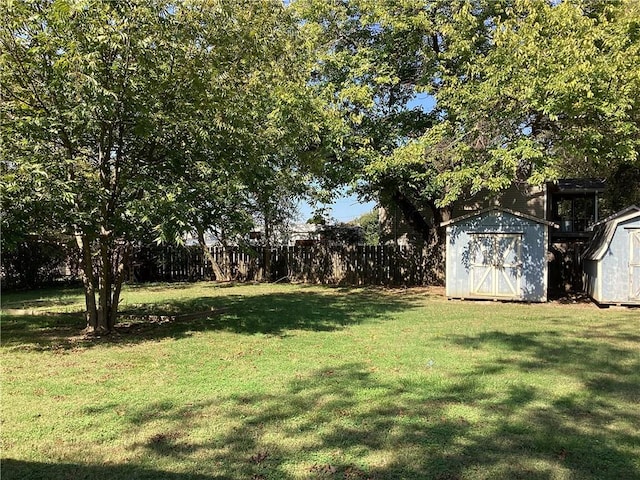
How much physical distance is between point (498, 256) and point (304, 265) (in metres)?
8.73

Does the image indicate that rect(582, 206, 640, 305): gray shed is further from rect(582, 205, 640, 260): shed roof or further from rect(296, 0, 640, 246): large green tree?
rect(296, 0, 640, 246): large green tree

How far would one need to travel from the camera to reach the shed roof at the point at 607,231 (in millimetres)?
11477

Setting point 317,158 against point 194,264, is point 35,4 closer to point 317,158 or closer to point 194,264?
point 317,158

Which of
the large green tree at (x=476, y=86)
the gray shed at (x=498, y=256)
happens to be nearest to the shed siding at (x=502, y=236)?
the gray shed at (x=498, y=256)

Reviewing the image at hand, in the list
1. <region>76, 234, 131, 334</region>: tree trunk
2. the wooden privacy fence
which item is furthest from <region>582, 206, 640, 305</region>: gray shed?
<region>76, 234, 131, 334</region>: tree trunk

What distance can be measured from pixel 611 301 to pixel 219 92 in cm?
1001

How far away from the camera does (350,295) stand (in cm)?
1479

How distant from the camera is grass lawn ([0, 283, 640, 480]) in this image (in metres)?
3.32

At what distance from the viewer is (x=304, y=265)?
1998 centimetres

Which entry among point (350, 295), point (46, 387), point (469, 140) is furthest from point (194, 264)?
point (46, 387)

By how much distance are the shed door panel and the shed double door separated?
2452 mm

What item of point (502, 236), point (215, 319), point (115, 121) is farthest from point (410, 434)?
point (502, 236)

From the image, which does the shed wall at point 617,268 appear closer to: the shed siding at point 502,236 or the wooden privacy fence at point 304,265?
the shed siding at point 502,236

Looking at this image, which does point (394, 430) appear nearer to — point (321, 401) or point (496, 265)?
point (321, 401)
